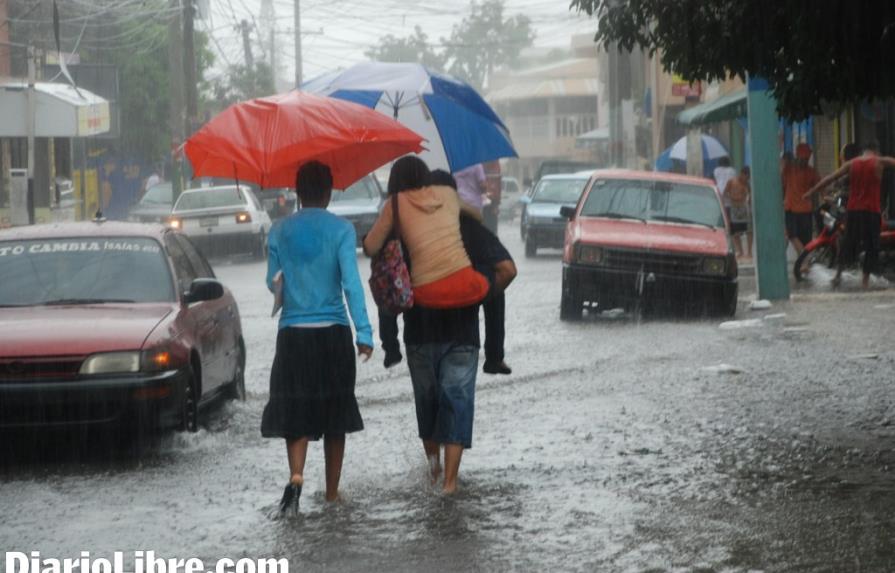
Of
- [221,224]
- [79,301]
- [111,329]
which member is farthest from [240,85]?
[111,329]

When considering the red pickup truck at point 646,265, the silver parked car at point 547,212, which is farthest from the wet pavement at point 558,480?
the silver parked car at point 547,212

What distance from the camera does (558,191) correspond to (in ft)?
113

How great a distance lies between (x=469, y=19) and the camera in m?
125

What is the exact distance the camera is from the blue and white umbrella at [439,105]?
10.6m

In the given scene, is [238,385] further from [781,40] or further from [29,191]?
[29,191]

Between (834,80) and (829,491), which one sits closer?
(829,491)

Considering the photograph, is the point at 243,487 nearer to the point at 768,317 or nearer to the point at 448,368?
the point at 448,368

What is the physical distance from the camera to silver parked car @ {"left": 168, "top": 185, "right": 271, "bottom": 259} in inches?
1272

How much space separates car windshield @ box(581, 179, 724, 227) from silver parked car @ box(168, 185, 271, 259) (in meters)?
13.8

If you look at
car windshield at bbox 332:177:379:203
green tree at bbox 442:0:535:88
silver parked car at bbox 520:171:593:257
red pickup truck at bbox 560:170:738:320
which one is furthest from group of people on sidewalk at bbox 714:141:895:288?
green tree at bbox 442:0:535:88

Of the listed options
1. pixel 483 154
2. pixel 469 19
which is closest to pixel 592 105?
pixel 469 19

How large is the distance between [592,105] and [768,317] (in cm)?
9166

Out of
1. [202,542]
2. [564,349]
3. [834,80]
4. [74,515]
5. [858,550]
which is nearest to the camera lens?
[858,550]

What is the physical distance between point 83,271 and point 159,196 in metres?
31.5
